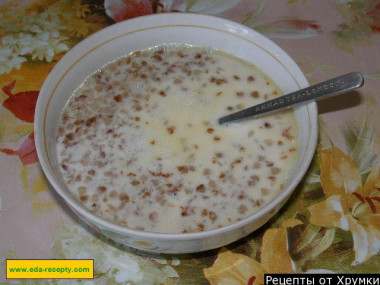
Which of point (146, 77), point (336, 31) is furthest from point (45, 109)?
point (336, 31)

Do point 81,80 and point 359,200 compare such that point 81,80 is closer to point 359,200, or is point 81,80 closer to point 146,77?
point 146,77

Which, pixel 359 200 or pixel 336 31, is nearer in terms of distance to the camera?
pixel 359 200

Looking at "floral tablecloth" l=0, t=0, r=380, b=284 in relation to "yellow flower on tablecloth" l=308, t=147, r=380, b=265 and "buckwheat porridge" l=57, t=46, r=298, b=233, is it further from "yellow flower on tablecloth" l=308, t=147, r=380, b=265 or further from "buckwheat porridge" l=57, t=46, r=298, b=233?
"buckwheat porridge" l=57, t=46, r=298, b=233

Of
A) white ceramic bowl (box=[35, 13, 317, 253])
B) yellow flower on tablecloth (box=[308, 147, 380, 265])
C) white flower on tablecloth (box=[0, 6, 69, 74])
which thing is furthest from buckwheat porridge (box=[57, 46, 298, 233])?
white flower on tablecloth (box=[0, 6, 69, 74])

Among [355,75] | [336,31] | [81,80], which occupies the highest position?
[336,31]

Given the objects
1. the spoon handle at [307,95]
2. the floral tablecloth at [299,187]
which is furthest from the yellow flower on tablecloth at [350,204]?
the spoon handle at [307,95]

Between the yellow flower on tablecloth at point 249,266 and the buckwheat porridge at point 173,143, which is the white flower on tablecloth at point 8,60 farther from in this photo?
the yellow flower on tablecloth at point 249,266
